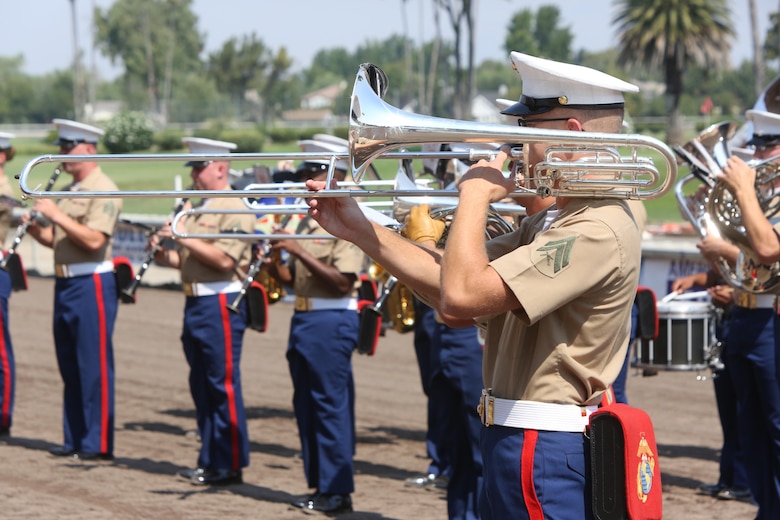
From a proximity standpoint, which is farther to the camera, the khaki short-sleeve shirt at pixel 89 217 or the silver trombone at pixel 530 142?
the khaki short-sleeve shirt at pixel 89 217

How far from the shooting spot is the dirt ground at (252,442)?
23.4ft

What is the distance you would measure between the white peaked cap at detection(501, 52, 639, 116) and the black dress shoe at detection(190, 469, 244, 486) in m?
4.58

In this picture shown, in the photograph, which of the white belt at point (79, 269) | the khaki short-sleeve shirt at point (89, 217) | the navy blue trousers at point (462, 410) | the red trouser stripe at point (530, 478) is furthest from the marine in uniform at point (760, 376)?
the white belt at point (79, 269)

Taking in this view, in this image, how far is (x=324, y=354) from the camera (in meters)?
7.14

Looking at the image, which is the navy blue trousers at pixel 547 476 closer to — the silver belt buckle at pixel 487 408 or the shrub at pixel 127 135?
the silver belt buckle at pixel 487 408

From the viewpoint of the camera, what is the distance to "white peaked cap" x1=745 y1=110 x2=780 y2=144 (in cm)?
627

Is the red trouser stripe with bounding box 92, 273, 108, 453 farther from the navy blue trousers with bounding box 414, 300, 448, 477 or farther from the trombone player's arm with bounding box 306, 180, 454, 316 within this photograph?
the trombone player's arm with bounding box 306, 180, 454, 316

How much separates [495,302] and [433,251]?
0.43 m

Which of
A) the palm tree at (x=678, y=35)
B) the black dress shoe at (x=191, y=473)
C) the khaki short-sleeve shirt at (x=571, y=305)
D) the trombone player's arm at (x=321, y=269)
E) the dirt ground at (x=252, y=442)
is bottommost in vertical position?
the dirt ground at (x=252, y=442)

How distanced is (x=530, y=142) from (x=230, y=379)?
4624 millimetres

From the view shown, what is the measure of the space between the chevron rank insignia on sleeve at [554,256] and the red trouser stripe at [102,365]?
5318 mm

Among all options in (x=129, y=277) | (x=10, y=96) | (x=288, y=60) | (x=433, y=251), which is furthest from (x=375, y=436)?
(x=10, y=96)

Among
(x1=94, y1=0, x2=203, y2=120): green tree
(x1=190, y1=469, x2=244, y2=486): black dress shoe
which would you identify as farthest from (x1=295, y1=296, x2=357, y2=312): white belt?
(x1=94, y1=0, x2=203, y2=120): green tree

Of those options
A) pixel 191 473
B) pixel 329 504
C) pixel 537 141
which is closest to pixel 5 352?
pixel 191 473
